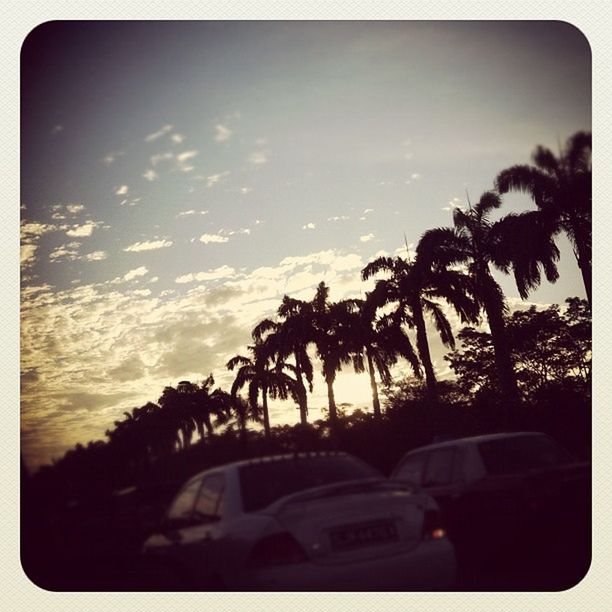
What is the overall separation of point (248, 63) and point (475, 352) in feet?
109

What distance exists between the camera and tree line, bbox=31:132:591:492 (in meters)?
11.5

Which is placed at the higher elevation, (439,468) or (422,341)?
(422,341)

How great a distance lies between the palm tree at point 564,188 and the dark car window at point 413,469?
3.32 m

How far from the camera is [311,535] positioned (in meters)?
3.89

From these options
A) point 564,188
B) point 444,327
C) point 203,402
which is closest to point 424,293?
point 444,327

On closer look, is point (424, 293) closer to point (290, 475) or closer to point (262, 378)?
point (262, 378)

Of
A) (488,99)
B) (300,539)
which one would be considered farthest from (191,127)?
(300,539)

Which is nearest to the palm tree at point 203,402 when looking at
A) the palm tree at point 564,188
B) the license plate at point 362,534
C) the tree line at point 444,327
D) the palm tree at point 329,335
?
the tree line at point 444,327

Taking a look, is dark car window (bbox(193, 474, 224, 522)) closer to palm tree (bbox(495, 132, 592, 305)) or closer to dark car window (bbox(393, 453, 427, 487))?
dark car window (bbox(393, 453, 427, 487))

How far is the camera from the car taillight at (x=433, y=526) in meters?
4.16

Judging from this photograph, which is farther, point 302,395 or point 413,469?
point 302,395

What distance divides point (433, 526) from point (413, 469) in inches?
108

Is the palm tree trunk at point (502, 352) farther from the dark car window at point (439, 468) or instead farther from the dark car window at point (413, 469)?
the dark car window at point (439, 468)

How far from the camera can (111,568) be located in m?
6.27
